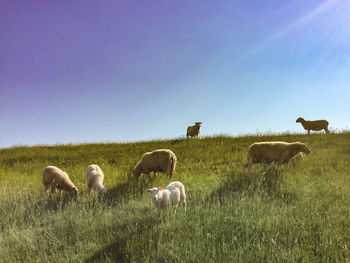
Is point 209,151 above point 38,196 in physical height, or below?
above

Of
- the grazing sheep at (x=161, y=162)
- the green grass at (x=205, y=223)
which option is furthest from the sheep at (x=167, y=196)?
the grazing sheep at (x=161, y=162)

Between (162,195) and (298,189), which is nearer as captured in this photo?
(162,195)

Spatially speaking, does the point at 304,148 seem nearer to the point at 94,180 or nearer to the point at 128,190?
the point at 128,190

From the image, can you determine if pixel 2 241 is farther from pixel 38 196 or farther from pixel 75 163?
pixel 75 163

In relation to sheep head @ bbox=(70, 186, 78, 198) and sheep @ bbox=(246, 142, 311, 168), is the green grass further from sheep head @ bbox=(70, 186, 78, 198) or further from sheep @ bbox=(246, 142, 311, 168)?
sheep @ bbox=(246, 142, 311, 168)

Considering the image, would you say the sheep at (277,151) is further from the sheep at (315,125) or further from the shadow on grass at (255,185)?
the sheep at (315,125)

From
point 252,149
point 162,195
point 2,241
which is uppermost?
point 252,149

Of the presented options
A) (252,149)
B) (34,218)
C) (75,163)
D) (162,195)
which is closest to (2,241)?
(34,218)

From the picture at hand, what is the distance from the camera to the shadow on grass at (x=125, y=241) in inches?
179

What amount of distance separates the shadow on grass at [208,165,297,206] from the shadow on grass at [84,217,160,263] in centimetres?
233

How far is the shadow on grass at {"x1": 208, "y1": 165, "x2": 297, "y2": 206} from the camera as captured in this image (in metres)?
7.48

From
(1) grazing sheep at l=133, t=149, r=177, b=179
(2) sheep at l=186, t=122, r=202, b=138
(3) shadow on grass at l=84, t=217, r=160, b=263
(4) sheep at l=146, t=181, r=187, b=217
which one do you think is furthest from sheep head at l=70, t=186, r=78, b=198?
(2) sheep at l=186, t=122, r=202, b=138

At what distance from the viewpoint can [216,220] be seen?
5641 millimetres

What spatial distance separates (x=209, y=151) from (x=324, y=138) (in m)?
6.94
